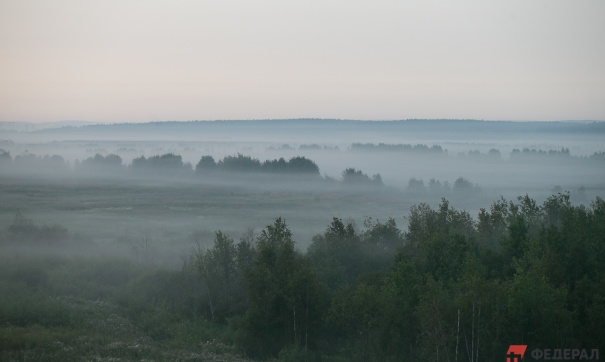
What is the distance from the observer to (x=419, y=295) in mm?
21906

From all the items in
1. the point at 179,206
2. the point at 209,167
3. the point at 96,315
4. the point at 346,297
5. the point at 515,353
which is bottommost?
the point at 179,206

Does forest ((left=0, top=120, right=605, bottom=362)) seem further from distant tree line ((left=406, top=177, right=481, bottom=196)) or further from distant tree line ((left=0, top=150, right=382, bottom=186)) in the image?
distant tree line ((left=0, top=150, right=382, bottom=186))

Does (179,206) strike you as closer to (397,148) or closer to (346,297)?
(346,297)

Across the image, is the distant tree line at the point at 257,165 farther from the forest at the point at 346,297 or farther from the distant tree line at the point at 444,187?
the forest at the point at 346,297

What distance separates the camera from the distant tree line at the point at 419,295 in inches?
760

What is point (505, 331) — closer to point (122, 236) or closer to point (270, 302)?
point (270, 302)

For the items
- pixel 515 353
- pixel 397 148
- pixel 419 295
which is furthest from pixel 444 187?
pixel 515 353

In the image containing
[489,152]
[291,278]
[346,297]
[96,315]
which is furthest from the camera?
[489,152]

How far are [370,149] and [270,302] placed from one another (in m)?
161

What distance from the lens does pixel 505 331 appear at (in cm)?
1930

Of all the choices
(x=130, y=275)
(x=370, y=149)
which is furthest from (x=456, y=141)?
(x=130, y=275)

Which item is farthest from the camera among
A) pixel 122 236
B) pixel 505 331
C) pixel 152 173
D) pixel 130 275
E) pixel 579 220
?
pixel 152 173

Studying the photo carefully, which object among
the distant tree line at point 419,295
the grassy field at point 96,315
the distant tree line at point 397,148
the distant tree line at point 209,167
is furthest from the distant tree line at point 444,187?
the grassy field at point 96,315

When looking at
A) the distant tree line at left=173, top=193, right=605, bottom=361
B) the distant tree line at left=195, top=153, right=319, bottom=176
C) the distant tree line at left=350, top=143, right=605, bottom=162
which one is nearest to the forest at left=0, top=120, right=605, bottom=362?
the distant tree line at left=173, top=193, right=605, bottom=361
